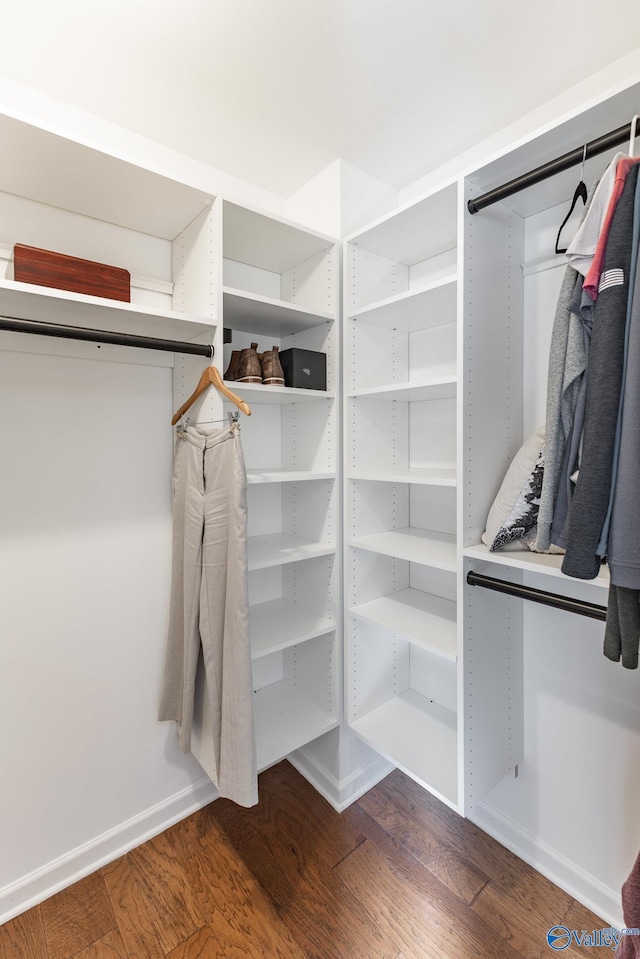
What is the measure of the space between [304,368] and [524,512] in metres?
0.93

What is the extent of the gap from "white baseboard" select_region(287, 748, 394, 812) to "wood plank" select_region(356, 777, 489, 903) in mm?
Answer: 39

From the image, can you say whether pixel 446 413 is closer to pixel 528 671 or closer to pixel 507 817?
pixel 528 671

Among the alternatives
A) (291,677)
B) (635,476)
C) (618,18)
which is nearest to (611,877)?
(291,677)

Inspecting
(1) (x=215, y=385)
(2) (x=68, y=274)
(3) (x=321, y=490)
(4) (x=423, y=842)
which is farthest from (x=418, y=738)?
(2) (x=68, y=274)

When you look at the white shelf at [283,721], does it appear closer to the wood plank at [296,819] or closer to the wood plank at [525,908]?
the wood plank at [296,819]

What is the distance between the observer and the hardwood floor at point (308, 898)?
1.35 meters

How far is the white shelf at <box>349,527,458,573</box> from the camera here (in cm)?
149

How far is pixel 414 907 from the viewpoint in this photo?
146cm

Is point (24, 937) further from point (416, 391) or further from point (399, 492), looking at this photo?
point (416, 391)

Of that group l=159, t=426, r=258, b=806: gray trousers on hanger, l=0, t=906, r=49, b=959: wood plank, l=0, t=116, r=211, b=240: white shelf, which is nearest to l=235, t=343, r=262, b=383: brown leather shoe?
l=159, t=426, r=258, b=806: gray trousers on hanger

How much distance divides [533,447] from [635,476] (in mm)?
528

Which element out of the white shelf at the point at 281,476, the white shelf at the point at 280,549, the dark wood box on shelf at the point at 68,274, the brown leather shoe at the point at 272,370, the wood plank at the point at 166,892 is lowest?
the wood plank at the point at 166,892

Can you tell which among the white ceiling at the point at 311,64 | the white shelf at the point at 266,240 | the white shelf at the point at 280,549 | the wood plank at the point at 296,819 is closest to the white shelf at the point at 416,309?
the white shelf at the point at 266,240

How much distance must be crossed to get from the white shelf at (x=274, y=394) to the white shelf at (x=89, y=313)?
221 mm
